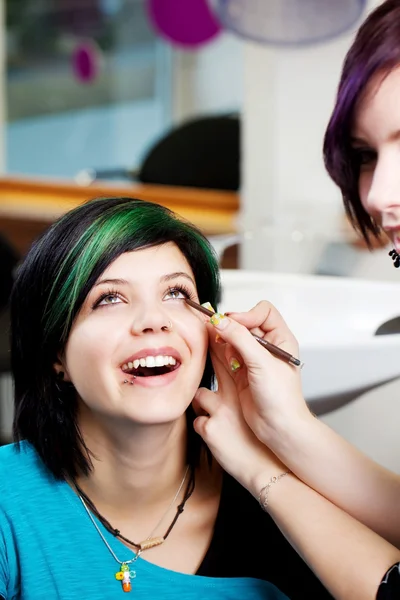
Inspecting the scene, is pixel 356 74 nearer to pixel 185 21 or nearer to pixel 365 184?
pixel 365 184

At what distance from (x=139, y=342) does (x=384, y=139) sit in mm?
345

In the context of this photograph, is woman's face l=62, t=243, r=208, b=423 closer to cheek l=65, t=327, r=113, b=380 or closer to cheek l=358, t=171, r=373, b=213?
cheek l=65, t=327, r=113, b=380

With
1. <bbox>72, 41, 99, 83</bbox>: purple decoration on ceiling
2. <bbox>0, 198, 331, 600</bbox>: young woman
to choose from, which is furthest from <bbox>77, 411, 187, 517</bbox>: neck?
<bbox>72, 41, 99, 83</bbox>: purple decoration on ceiling

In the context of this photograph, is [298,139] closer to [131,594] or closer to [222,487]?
[222,487]

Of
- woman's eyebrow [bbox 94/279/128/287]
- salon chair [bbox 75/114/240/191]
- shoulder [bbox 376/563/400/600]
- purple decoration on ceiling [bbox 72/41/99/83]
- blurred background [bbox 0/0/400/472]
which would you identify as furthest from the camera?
purple decoration on ceiling [bbox 72/41/99/83]

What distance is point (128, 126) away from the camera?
4715mm

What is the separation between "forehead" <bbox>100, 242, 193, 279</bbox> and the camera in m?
1.03

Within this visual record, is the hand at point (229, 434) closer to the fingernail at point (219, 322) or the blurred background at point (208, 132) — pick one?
the fingernail at point (219, 322)

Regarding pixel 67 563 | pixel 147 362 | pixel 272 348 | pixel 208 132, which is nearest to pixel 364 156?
pixel 272 348

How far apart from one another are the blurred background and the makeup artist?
164 mm

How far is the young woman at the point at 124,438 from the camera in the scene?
1027 millimetres

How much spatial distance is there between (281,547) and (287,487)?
110 millimetres

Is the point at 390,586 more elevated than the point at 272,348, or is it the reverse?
the point at 272,348

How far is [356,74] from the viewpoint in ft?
3.25
